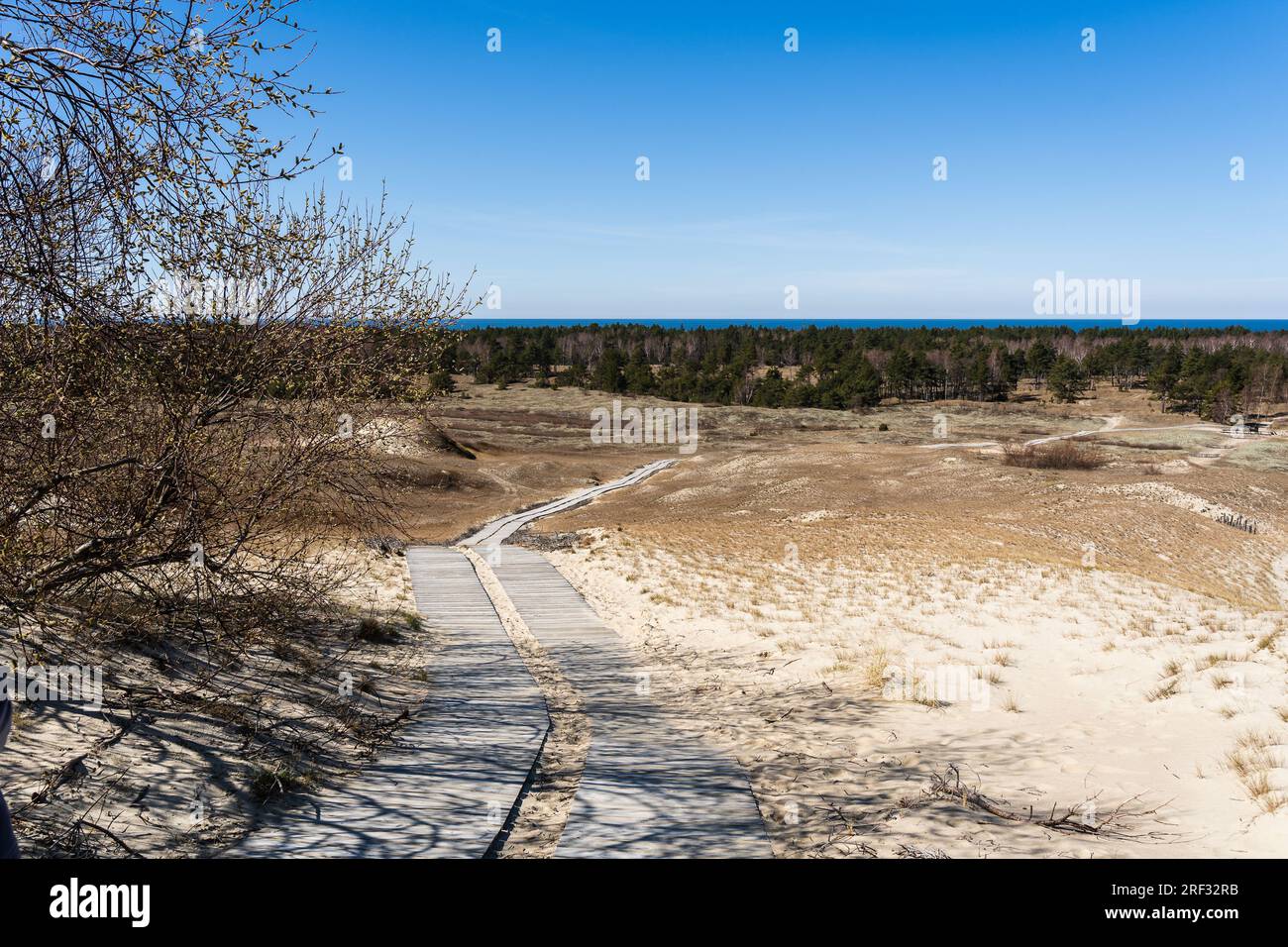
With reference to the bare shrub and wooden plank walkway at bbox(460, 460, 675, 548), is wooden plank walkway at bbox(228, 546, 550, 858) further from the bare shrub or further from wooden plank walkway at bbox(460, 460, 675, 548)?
the bare shrub

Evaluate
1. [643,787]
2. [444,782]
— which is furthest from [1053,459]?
[444,782]

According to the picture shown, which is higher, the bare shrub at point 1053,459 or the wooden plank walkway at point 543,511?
the bare shrub at point 1053,459

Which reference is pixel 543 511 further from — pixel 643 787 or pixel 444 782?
pixel 643 787

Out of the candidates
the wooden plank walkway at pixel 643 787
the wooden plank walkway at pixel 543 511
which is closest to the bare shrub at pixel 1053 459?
the wooden plank walkway at pixel 543 511

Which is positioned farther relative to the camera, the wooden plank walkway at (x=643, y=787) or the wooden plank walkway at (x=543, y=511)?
the wooden plank walkway at (x=543, y=511)


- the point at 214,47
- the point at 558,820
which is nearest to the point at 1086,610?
the point at 558,820

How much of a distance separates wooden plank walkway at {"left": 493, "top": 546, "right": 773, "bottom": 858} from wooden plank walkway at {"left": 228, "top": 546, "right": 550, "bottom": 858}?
32.7 inches

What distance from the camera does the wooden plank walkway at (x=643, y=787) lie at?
673 cm

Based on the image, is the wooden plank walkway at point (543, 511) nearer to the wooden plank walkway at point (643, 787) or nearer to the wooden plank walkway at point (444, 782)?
the wooden plank walkway at point (444, 782)

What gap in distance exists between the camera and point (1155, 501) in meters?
34.7

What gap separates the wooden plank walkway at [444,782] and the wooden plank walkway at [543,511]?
1676cm

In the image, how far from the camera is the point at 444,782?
8211 millimetres

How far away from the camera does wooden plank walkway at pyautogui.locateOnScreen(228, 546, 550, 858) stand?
6586 mm
